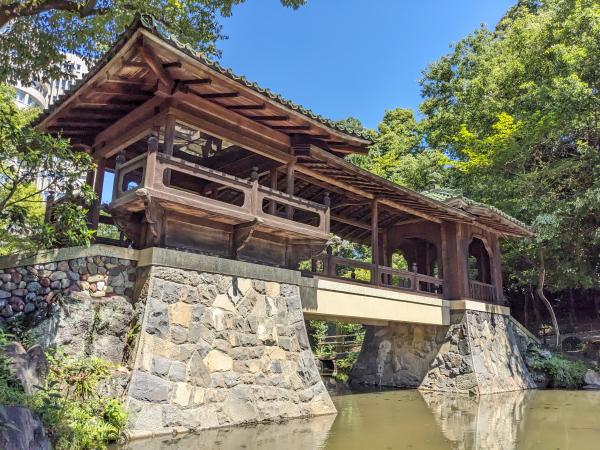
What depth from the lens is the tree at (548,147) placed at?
51.8ft

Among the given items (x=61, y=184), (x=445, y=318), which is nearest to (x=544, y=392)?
(x=445, y=318)

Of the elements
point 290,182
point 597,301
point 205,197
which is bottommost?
point 597,301

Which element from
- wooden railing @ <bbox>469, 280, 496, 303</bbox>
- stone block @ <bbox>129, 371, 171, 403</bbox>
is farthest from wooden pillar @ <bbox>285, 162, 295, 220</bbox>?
wooden railing @ <bbox>469, 280, 496, 303</bbox>

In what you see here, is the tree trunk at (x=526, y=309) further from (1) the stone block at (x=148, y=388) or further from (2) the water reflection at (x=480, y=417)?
(1) the stone block at (x=148, y=388)

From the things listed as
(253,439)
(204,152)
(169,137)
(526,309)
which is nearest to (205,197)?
(169,137)

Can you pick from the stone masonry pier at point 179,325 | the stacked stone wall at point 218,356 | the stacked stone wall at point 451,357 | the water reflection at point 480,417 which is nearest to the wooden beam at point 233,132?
the stone masonry pier at point 179,325

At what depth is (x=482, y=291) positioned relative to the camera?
46.4ft

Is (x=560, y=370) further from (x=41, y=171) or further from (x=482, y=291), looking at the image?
(x=41, y=171)

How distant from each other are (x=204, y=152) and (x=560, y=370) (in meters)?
12.2

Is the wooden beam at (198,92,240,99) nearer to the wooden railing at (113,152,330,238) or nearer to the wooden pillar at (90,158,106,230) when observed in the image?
the wooden railing at (113,152,330,238)

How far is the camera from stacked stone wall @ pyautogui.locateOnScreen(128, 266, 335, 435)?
20.4ft

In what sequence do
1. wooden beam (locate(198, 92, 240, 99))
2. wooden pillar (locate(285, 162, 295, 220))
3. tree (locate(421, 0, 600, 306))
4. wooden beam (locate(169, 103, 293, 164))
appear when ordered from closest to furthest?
1. wooden beam (locate(198, 92, 240, 99))
2. wooden beam (locate(169, 103, 293, 164))
3. wooden pillar (locate(285, 162, 295, 220))
4. tree (locate(421, 0, 600, 306))

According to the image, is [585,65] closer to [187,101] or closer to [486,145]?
[486,145]

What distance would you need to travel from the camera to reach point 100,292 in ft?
21.9
